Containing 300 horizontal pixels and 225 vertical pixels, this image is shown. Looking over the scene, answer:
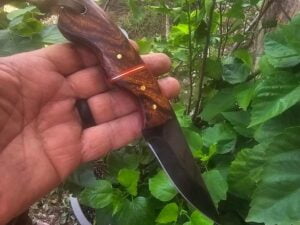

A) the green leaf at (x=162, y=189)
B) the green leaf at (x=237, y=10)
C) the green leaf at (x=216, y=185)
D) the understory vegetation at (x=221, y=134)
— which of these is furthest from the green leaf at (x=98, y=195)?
the green leaf at (x=237, y=10)

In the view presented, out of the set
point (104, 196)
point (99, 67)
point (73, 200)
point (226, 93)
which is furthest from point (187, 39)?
→ point (73, 200)

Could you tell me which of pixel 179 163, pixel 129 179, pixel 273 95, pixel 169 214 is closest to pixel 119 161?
pixel 129 179

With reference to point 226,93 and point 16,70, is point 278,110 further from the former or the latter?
point 16,70

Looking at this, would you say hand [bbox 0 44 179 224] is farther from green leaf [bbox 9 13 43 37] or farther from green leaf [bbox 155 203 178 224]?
green leaf [bbox 155 203 178 224]

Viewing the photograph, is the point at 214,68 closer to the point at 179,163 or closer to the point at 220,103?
the point at 220,103

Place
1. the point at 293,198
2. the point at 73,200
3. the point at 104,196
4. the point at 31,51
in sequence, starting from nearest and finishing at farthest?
the point at 293,198 → the point at 31,51 → the point at 104,196 → the point at 73,200
